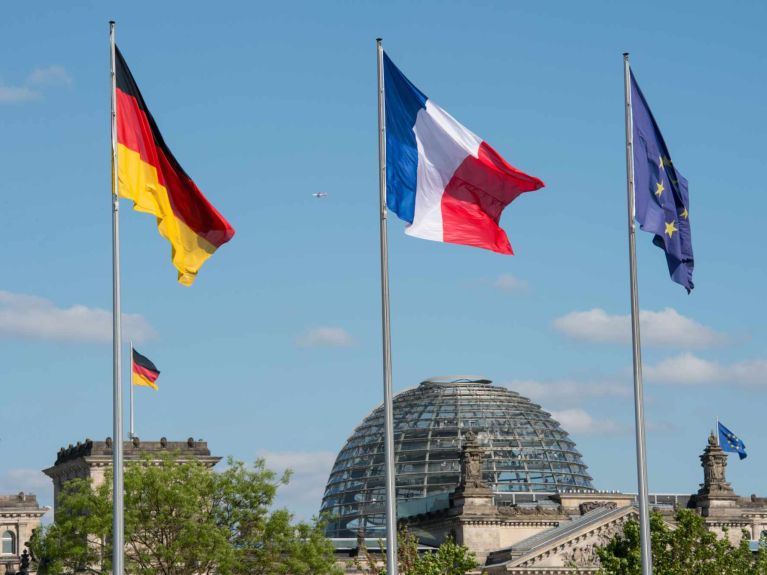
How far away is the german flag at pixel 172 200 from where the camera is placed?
4781 centimetres

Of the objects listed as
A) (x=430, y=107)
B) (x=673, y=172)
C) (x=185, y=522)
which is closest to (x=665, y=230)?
(x=673, y=172)

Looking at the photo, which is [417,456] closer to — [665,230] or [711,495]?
[711,495]

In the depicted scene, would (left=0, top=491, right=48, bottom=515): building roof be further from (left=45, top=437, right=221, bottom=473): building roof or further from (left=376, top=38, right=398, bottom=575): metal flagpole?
(left=376, top=38, right=398, bottom=575): metal flagpole

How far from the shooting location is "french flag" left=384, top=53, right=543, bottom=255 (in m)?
49.8

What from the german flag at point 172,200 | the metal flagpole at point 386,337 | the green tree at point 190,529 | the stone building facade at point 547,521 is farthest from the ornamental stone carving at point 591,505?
the german flag at point 172,200

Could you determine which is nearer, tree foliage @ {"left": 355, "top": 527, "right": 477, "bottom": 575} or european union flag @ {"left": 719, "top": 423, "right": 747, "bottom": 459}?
tree foliage @ {"left": 355, "top": 527, "right": 477, "bottom": 575}

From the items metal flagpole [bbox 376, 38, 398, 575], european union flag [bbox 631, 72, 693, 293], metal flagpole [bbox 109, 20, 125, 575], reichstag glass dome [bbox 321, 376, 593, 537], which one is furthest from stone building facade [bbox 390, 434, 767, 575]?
metal flagpole [bbox 109, 20, 125, 575]

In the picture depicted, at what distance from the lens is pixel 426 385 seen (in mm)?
186375

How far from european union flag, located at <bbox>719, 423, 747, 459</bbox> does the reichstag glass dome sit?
25.2 metres

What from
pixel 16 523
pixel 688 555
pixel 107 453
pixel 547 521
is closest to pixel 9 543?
pixel 16 523

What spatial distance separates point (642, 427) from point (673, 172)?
25.8ft

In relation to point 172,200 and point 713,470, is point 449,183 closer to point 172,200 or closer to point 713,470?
point 172,200

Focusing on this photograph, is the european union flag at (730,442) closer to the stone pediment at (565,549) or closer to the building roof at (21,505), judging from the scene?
the stone pediment at (565,549)

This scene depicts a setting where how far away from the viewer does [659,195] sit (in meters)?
55.5
